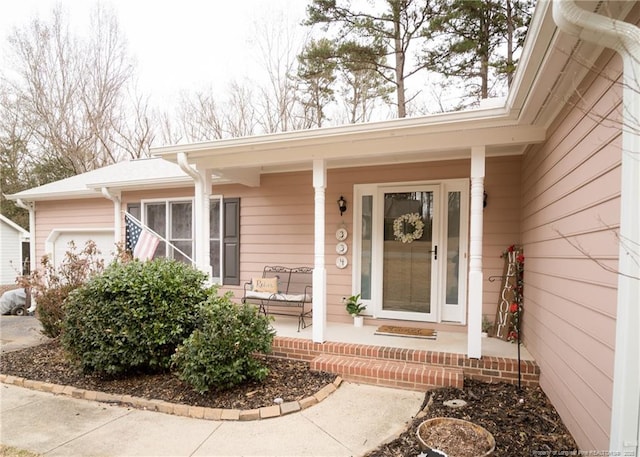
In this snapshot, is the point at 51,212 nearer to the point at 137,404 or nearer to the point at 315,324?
the point at 137,404

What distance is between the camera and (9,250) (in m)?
11.4

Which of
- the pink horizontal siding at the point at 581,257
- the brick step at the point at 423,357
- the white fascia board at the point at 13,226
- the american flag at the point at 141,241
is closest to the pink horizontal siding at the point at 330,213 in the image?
the pink horizontal siding at the point at 581,257

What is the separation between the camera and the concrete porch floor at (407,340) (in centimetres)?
361

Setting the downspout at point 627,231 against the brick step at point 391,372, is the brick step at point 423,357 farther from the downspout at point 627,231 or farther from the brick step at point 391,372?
the downspout at point 627,231

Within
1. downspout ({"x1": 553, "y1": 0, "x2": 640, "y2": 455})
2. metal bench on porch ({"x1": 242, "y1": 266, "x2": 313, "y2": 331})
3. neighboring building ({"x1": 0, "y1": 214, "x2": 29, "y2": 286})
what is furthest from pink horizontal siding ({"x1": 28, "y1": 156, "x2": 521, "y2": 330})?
neighboring building ({"x1": 0, "y1": 214, "x2": 29, "y2": 286})

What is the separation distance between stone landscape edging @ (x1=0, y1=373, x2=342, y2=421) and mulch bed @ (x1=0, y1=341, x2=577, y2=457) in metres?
0.08

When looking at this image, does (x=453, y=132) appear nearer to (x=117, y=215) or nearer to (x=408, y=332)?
(x=408, y=332)

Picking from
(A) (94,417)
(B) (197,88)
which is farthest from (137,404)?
(B) (197,88)

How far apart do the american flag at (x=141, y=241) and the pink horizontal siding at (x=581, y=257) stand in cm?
441

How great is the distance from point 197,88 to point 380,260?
1139 cm

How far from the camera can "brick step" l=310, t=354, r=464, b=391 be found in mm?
3219

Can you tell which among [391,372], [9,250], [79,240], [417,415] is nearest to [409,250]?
[391,372]

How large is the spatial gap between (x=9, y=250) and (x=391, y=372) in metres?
13.6

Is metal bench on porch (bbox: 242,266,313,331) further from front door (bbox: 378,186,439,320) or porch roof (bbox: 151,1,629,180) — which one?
porch roof (bbox: 151,1,629,180)
